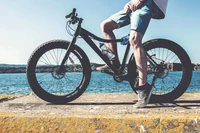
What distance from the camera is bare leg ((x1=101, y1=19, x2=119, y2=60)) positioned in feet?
13.8

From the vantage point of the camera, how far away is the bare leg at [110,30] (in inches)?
165

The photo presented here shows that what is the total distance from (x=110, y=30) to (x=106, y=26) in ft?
0.30

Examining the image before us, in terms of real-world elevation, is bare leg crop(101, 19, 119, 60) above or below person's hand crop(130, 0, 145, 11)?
below

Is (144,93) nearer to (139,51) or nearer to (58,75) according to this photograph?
(139,51)

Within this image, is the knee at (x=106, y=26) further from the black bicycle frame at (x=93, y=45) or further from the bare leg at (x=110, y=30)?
the black bicycle frame at (x=93, y=45)

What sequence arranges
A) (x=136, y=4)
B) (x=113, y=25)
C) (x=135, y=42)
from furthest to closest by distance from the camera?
(x=113, y=25), (x=136, y=4), (x=135, y=42)

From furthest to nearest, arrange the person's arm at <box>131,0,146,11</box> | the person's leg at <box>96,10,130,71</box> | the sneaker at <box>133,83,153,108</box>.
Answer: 1. the person's leg at <box>96,10,130,71</box>
2. the person's arm at <box>131,0,146,11</box>
3. the sneaker at <box>133,83,153,108</box>

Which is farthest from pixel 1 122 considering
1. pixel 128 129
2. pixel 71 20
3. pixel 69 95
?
pixel 71 20

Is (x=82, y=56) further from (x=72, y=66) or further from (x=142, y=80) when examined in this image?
(x=142, y=80)

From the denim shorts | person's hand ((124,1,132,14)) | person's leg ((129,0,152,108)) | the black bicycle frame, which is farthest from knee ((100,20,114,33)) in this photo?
person's leg ((129,0,152,108))

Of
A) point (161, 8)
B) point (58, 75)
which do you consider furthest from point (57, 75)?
point (161, 8)

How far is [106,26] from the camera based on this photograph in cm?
422

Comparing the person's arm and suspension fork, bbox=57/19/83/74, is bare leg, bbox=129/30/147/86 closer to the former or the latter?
the person's arm

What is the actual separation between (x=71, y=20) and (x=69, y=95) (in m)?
1.17
